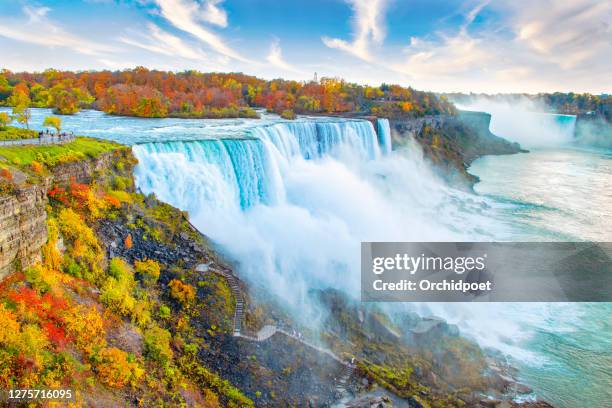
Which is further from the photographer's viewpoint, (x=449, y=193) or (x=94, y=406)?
(x=449, y=193)

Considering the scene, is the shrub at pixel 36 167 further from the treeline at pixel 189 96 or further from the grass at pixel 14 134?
the treeline at pixel 189 96

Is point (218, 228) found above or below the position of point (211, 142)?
below

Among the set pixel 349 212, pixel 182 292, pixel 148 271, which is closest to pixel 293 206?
pixel 349 212

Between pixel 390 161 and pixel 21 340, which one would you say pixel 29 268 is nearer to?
pixel 21 340

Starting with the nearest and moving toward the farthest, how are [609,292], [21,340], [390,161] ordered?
[21,340] → [609,292] → [390,161]

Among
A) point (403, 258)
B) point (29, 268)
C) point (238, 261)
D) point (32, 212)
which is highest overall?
point (32, 212)

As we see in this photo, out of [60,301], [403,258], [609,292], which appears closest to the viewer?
[60,301]

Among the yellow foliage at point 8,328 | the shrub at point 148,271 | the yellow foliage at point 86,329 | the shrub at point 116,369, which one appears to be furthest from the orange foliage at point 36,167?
the shrub at point 116,369

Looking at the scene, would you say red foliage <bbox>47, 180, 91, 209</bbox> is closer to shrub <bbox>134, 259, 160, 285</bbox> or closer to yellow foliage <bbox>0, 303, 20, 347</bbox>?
shrub <bbox>134, 259, 160, 285</bbox>

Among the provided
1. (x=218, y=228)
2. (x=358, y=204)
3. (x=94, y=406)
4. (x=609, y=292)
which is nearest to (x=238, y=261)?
(x=218, y=228)
